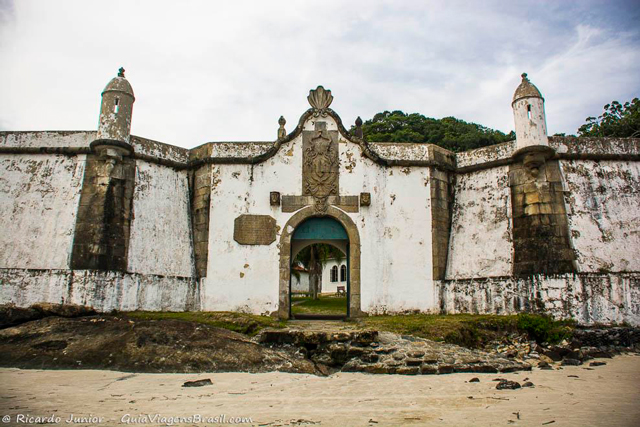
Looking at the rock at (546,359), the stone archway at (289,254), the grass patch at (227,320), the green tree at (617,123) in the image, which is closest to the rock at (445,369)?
the rock at (546,359)

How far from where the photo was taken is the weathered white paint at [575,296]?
10391 mm

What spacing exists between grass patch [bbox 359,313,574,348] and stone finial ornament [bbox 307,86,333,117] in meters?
5.67

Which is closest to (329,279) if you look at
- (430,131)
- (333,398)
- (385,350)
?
(430,131)

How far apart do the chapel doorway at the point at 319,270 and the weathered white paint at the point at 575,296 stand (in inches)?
148

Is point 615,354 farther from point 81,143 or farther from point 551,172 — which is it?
point 81,143

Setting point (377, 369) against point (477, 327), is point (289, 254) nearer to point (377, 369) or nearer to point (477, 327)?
point (477, 327)

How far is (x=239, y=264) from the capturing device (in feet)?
40.0

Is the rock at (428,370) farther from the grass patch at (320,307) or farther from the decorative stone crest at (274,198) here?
the grass patch at (320,307)

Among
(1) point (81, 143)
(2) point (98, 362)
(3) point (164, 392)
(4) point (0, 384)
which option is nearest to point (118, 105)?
(1) point (81, 143)

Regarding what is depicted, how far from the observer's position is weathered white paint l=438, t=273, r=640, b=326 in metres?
10.4

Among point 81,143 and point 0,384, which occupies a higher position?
point 81,143

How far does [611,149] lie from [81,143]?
13.4 m

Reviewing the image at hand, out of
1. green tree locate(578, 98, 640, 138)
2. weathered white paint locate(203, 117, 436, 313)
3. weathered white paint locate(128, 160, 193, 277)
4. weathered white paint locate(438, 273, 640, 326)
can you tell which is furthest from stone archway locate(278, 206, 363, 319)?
green tree locate(578, 98, 640, 138)

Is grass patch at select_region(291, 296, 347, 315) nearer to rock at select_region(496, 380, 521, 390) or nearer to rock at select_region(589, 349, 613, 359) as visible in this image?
rock at select_region(589, 349, 613, 359)
